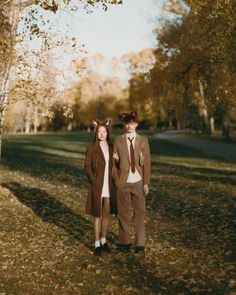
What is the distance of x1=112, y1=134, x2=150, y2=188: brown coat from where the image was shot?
8242 mm

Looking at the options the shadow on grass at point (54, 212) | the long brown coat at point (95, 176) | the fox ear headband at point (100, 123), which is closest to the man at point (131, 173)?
the long brown coat at point (95, 176)

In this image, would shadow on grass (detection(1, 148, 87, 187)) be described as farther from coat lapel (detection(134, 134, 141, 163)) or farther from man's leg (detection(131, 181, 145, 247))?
coat lapel (detection(134, 134, 141, 163))

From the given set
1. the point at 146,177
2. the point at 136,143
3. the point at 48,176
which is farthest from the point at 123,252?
the point at 48,176

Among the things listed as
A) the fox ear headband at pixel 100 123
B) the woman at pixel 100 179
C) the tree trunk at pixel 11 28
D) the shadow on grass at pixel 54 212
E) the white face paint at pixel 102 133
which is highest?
the tree trunk at pixel 11 28

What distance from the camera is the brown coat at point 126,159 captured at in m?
8.24

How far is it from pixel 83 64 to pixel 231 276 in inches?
300

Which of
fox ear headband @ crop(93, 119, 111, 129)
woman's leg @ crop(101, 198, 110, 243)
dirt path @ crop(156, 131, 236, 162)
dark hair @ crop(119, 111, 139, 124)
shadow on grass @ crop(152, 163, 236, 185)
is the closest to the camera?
dark hair @ crop(119, 111, 139, 124)

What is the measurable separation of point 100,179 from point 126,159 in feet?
1.82

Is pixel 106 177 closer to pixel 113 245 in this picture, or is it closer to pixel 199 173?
pixel 113 245

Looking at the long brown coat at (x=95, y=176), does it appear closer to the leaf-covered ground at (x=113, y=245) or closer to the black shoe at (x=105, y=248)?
the black shoe at (x=105, y=248)

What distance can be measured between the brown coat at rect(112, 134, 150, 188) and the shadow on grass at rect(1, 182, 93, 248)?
1.64 meters

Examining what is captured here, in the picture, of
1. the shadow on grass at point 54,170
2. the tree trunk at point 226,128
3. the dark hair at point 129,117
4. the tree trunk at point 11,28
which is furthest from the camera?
the tree trunk at point 226,128

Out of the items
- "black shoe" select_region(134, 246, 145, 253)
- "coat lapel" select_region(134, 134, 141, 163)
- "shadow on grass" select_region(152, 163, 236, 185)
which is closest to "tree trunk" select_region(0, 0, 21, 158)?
"coat lapel" select_region(134, 134, 141, 163)

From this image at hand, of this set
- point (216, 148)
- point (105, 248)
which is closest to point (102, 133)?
point (105, 248)
